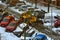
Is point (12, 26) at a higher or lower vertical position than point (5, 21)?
higher

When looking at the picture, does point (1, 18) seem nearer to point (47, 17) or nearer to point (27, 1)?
point (47, 17)

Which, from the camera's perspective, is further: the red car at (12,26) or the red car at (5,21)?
the red car at (5,21)

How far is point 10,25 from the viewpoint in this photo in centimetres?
2891

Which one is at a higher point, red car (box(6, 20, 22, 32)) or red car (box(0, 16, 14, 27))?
red car (box(6, 20, 22, 32))

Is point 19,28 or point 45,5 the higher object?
point 19,28

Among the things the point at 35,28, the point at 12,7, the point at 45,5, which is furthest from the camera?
the point at 12,7

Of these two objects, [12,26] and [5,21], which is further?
[5,21]

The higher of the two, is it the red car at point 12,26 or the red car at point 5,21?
the red car at point 12,26

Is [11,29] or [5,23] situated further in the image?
[5,23]

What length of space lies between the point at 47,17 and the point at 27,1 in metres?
23.1

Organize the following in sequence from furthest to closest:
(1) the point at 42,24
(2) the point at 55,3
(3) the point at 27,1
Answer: (3) the point at 27,1, (2) the point at 55,3, (1) the point at 42,24

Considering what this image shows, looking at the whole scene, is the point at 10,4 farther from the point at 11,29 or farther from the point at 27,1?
the point at 11,29

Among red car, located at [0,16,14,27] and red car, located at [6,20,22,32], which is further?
red car, located at [0,16,14,27]

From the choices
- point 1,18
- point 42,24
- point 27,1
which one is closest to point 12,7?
point 27,1
